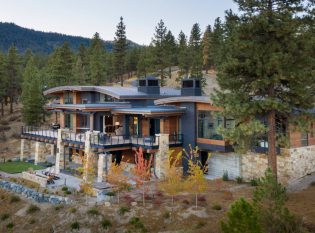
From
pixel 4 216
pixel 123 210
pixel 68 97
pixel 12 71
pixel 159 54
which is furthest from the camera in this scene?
pixel 159 54

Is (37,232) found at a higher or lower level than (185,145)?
lower

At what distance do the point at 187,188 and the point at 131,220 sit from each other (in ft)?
13.4

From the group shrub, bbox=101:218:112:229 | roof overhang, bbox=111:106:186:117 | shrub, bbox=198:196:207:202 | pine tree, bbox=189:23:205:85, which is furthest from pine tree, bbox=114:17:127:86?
shrub, bbox=101:218:112:229

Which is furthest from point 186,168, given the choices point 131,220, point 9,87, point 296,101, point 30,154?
point 9,87

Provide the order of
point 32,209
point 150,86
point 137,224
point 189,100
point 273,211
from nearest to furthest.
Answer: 1. point 273,211
2. point 137,224
3. point 32,209
4. point 189,100
5. point 150,86

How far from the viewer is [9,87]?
6044cm

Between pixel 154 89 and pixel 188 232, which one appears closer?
pixel 188 232

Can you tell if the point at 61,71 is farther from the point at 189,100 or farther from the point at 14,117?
the point at 189,100

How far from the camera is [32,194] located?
24.4 meters

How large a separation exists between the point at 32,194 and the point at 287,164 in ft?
61.6

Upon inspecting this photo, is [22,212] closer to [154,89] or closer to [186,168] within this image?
[186,168]

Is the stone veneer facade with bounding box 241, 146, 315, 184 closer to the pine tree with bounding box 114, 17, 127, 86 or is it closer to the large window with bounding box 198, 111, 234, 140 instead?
the large window with bounding box 198, 111, 234, 140

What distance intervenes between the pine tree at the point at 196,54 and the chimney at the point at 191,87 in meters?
26.6

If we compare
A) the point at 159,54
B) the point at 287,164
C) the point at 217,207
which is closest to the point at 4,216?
the point at 217,207
